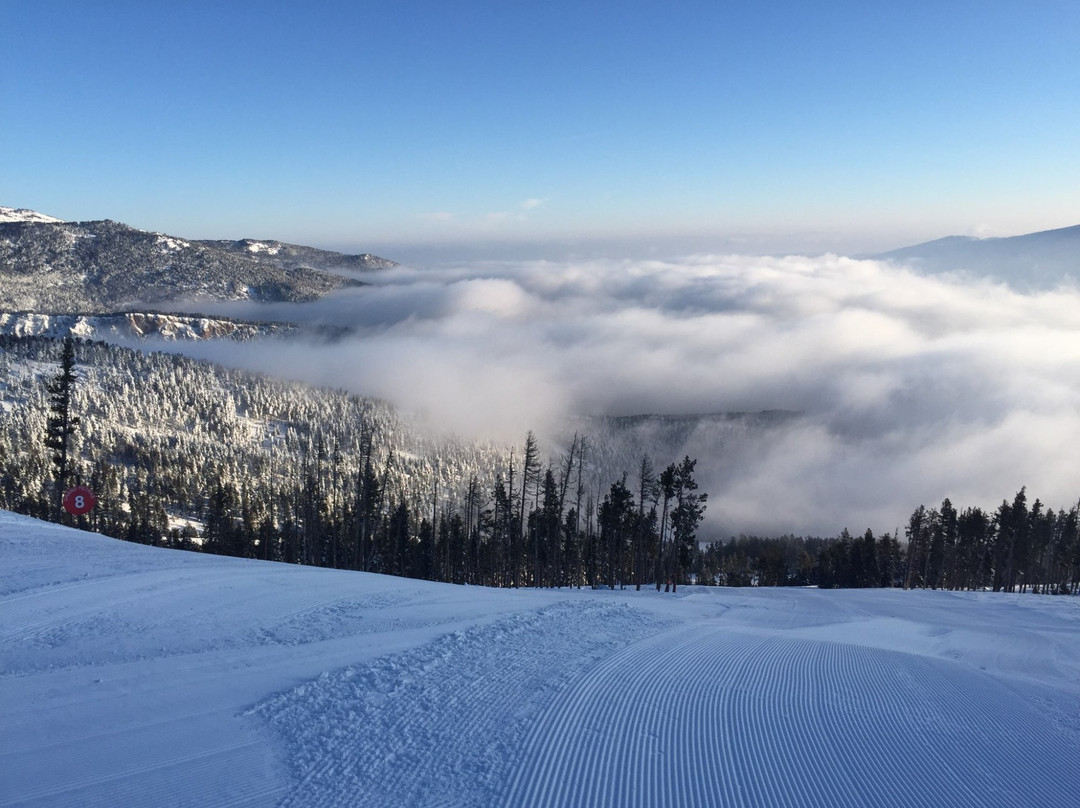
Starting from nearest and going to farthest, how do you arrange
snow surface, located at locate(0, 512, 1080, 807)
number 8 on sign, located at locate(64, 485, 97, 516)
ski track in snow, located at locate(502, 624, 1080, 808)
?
snow surface, located at locate(0, 512, 1080, 807) < ski track in snow, located at locate(502, 624, 1080, 808) < number 8 on sign, located at locate(64, 485, 97, 516)

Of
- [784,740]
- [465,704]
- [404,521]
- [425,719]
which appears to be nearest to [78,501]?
[404,521]

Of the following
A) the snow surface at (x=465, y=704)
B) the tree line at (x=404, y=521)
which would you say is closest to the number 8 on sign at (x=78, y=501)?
the tree line at (x=404, y=521)

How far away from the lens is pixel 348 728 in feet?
37.3

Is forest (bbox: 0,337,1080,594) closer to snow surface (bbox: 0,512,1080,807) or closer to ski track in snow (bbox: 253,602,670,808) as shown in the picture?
snow surface (bbox: 0,512,1080,807)

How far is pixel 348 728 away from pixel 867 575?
7397 cm

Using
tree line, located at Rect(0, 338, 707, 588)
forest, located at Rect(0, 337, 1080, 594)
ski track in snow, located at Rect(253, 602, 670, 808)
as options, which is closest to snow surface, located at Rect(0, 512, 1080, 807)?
ski track in snow, located at Rect(253, 602, 670, 808)

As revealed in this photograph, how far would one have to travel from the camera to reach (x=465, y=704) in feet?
42.2

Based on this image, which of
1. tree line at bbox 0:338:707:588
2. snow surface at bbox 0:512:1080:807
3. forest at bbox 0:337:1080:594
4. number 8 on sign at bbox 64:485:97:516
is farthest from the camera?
forest at bbox 0:337:1080:594

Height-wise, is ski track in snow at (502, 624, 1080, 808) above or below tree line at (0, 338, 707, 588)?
above

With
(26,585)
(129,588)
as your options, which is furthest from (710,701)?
(26,585)

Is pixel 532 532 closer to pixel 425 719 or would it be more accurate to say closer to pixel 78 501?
pixel 78 501

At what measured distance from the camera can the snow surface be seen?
984cm

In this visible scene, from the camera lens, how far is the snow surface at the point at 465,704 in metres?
9.84

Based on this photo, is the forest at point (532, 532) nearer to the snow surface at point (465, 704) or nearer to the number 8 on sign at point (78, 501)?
the number 8 on sign at point (78, 501)
